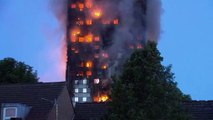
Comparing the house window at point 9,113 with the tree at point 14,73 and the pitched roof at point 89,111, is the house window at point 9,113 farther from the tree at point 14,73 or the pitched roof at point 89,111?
the tree at point 14,73

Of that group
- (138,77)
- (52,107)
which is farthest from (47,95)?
(138,77)

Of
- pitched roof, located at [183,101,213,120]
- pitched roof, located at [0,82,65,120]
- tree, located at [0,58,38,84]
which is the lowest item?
pitched roof, located at [183,101,213,120]

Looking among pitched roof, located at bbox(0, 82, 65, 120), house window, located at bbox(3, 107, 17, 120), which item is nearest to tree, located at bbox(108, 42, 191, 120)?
pitched roof, located at bbox(0, 82, 65, 120)

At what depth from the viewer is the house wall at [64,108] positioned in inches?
1976

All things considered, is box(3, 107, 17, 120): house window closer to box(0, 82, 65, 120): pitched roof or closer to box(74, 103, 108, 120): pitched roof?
box(0, 82, 65, 120): pitched roof

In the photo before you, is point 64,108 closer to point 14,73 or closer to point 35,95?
point 35,95

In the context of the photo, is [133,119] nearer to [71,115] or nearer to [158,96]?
[158,96]

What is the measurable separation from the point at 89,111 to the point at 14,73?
82.1 feet

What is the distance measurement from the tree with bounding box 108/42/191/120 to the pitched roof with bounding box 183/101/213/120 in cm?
1058

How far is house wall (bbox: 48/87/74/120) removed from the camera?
50194 millimetres

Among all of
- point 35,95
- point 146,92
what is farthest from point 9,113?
point 146,92

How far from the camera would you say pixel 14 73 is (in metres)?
75.3

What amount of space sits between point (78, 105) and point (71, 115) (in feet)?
5.78

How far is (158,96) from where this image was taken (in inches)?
1478
